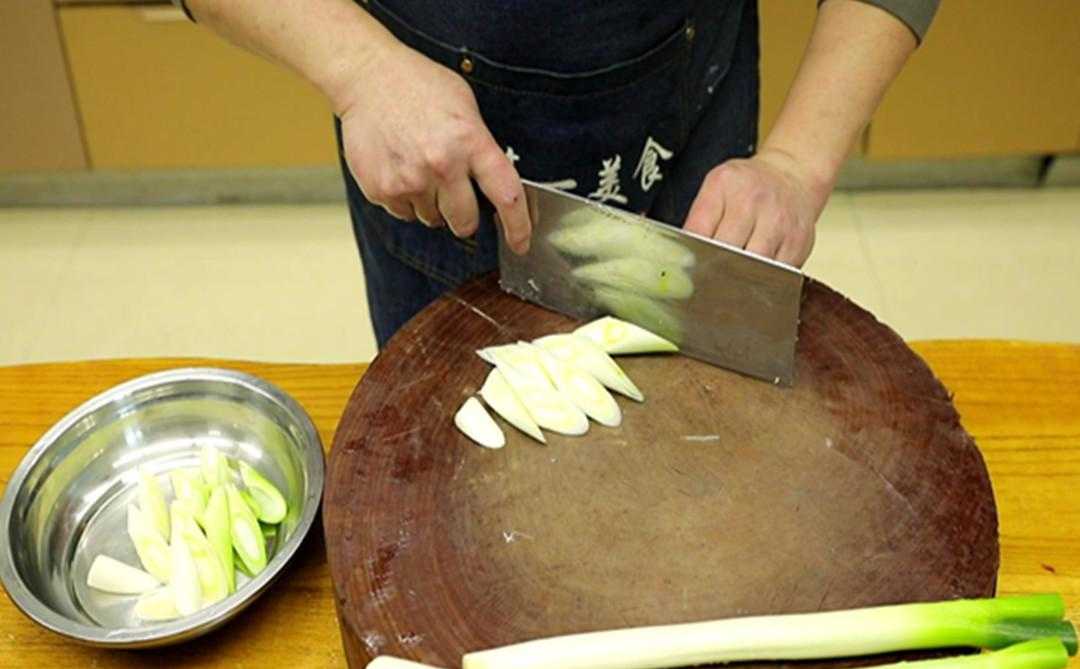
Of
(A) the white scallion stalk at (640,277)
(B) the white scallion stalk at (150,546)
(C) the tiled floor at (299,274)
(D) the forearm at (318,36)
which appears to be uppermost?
(D) the forearm at (318,36)

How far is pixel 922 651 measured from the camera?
2.44ft

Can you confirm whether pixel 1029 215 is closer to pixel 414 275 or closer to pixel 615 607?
pixel 414 275

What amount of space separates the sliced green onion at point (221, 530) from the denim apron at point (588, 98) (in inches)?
11.6

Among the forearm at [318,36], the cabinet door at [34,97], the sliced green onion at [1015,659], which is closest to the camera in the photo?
the sliced green onion at [1015,659]

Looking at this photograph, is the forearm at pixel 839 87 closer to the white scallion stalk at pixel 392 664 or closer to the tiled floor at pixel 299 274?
the white scallion stalk at pixel 392 664

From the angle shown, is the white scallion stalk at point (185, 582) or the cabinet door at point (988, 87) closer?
the white scallion stalk at point (185, 582)

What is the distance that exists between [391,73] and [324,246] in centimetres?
159

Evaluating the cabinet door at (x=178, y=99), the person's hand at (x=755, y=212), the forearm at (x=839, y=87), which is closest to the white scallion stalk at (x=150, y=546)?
the person's hand at (x=755, y=212)

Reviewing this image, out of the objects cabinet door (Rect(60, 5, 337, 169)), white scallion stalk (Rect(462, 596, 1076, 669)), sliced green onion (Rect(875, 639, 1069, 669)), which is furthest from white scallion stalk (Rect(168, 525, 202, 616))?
cabinet door (Rect(60, 5, 337, 169))

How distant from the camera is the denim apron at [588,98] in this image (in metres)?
1.05

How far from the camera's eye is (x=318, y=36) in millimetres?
955

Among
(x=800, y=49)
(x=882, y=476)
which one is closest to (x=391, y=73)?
(x=882, y=476)

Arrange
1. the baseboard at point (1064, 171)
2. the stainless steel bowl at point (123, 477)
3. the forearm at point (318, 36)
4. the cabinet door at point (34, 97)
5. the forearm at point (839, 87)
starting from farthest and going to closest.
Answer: the baseboard at point (1064, 171) < the cabinet door at point (34, 97) < the forearm at point (839, 87) < the forearm at point (318, 36) < the stainless steel bowl at point (123, 477)

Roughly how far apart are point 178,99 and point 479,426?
5.52 feet
